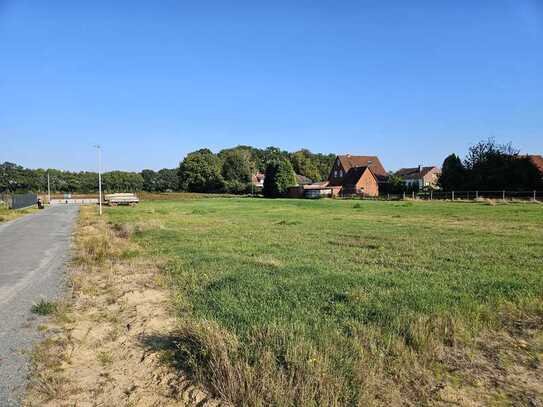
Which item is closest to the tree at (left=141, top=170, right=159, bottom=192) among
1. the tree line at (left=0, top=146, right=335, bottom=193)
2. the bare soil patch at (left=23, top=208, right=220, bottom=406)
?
the tree line at (left=0, top=146, right=335, bottom=193)

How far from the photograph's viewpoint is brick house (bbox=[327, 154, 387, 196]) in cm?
8094

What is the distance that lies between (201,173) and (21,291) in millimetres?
107048

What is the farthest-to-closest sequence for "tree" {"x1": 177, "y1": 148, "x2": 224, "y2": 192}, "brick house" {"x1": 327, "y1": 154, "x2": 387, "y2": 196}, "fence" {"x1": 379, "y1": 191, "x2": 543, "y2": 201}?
"tree" {"x1": 177, "y1": 148, "x2": 224, "y2": 192}, "brick house" {"x1": 327, "y1": 154, "x2": 387, "y2": 196}, "fence" {"x1": 379, "y1": 191, "x2": 543, "y2": 201}

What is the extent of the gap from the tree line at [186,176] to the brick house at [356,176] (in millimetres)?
16730

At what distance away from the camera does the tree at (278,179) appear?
87875 mm

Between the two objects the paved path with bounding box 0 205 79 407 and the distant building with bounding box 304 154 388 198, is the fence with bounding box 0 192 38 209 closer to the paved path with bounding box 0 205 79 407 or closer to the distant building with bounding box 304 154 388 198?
the paved path with bounding box 0 205 79 407

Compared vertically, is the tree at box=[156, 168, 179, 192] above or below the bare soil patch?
above

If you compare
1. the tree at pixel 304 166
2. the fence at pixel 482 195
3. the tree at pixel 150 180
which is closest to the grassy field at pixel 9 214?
the fence at pixel 482 195

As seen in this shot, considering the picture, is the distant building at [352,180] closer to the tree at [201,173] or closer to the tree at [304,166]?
the tree at [304,166]

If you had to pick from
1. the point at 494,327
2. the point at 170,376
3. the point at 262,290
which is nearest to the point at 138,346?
the point at 170,376

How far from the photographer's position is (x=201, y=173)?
114 meters

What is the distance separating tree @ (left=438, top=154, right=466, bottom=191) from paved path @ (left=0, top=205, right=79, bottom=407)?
56.9 m

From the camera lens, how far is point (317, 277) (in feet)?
26.9

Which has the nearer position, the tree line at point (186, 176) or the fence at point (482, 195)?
the fence at point (482, 195)
